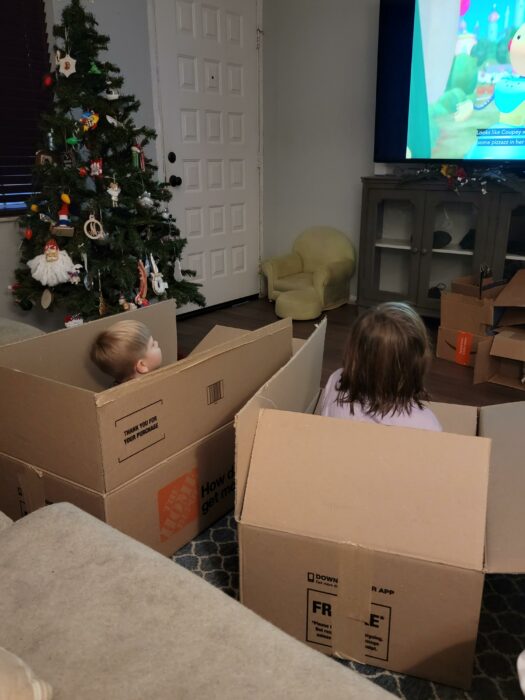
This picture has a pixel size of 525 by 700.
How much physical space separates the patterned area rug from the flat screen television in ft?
9.77

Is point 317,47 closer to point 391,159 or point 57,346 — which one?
point 391,159

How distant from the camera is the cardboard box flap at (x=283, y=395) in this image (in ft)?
4.13

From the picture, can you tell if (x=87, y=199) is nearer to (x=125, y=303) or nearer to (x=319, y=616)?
(x=125, y=303)

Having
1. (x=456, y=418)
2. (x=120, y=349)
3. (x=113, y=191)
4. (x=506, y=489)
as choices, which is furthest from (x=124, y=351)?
(x=113, y=191)

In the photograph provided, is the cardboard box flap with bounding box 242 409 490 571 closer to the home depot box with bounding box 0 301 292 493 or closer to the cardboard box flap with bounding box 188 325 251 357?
the home depot box with bounding box 0 301 292 493

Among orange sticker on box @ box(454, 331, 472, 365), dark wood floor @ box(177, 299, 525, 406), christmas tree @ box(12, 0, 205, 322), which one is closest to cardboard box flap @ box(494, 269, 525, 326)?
orange sticker on box @ box(454, 331, 472, 365)

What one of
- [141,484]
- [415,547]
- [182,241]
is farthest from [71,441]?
[182,241]

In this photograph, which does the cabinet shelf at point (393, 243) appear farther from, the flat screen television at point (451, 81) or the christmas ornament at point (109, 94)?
the christmas ornament at point (109, 94)

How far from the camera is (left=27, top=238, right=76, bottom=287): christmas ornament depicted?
9.74ft

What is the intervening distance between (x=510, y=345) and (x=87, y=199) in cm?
233

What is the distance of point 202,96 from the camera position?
412cm

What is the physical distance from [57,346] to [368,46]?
11.9ft

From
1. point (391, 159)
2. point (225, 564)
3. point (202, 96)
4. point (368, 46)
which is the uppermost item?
point (368, 46)

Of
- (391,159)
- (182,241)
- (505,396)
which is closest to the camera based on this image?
(505,396)
